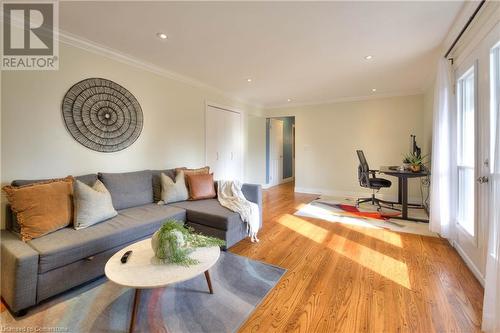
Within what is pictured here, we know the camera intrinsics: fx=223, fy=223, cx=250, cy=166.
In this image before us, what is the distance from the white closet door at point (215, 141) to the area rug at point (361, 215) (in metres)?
1.86

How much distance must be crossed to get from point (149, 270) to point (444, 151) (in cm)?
331

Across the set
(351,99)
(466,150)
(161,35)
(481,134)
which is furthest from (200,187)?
(351,99)

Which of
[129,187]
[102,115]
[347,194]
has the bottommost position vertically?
[347,194]

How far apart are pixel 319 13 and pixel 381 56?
1492 mm

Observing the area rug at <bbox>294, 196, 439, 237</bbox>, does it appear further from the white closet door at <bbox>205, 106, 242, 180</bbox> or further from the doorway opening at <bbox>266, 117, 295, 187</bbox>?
the doorway opening at <bbox>266, 117, 295, 187</bbox>

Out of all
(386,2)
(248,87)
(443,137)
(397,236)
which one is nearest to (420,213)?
(397,236)

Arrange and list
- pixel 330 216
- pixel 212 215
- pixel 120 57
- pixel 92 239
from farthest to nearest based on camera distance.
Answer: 1. pixel 330 216
2. pixel 120 57
3. pixel 212 215
4. pixel 92 239

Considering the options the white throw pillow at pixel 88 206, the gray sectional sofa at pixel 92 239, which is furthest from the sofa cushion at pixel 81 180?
the white throw pillow at pixel 88 206

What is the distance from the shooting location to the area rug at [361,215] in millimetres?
3330

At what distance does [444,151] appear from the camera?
2.65 metres

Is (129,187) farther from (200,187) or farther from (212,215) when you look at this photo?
(212,215)

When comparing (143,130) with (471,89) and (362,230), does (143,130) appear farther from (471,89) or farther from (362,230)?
(471,89)

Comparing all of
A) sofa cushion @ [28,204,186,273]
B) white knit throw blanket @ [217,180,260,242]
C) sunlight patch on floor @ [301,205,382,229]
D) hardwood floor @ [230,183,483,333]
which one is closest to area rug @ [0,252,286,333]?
hardwood floor @ [230,183,483,333]

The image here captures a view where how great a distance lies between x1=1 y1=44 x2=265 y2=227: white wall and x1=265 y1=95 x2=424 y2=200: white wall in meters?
3.08
